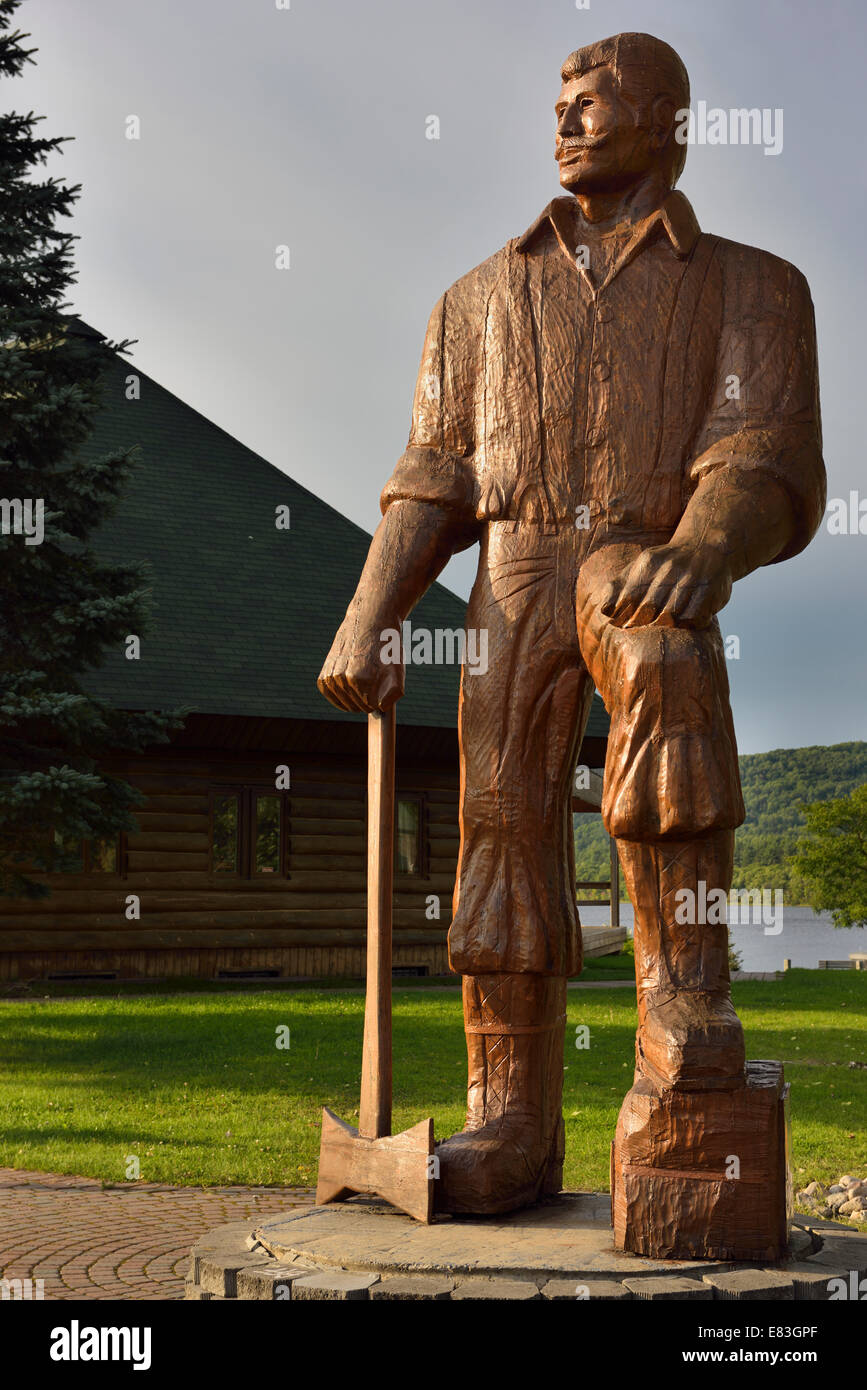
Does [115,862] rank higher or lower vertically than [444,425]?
lower

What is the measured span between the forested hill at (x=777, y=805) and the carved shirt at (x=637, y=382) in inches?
1577

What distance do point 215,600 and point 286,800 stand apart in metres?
2.90

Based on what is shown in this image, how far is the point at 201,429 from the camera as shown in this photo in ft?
73.3

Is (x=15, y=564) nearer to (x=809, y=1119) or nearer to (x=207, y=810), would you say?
(x=207, y=810)

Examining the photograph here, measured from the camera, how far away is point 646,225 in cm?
384

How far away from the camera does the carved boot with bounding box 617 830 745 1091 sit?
3414mm

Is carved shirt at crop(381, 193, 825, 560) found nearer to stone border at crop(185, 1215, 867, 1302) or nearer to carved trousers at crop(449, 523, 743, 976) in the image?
carved trousers at crop(449, 523, 743, 976)

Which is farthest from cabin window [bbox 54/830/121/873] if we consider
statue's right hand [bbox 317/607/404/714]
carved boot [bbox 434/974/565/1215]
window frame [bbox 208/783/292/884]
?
carved boot [bbox 434/974/565/1215]

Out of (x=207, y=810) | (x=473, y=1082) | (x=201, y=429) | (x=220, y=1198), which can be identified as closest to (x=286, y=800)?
(x=207, y=810)

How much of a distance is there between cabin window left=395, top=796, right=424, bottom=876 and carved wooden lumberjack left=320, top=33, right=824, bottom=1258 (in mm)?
15903

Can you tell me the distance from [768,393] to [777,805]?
49942 millimetres

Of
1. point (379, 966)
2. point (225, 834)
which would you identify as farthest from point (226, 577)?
point (379, 966)

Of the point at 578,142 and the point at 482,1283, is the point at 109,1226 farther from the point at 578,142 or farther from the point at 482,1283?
the point at 578,142

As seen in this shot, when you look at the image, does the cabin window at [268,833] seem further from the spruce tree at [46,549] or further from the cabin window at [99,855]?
the spruce tree at [46,549]
